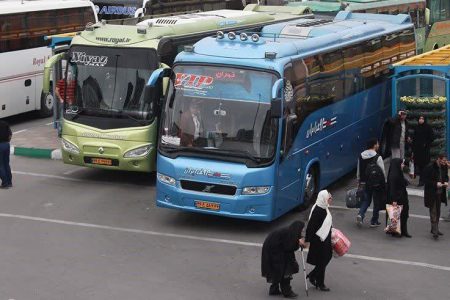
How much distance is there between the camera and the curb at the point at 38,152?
68.7 feet

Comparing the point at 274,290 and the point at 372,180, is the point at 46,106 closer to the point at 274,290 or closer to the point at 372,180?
the point at 372,180

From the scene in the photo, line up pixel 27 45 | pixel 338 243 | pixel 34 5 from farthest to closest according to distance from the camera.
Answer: pixel 34 5 → pixel 27 45 → pixel 338 243

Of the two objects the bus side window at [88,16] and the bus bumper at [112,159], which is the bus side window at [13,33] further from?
the bus bumper at [112,159]

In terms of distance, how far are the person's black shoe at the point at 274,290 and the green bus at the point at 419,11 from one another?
1838 cm

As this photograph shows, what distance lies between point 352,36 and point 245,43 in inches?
156

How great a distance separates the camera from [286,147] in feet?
49.3

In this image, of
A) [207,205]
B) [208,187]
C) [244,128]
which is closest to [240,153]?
[244,128]

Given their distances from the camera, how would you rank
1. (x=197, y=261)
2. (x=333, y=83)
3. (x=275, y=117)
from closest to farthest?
(x=197, y=261) → (x=275, y=117) → (x=333, y=83)

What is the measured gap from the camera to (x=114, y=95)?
18219mm

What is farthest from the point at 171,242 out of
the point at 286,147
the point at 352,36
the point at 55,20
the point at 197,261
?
the point at 55,20

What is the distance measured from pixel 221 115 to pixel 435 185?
3.63 m

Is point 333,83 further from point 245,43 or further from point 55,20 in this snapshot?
point 55,20

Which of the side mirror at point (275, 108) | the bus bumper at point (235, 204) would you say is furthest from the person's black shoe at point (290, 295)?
the side mirror at point (275, 108)

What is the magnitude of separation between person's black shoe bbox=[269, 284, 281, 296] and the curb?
9.88 metres
